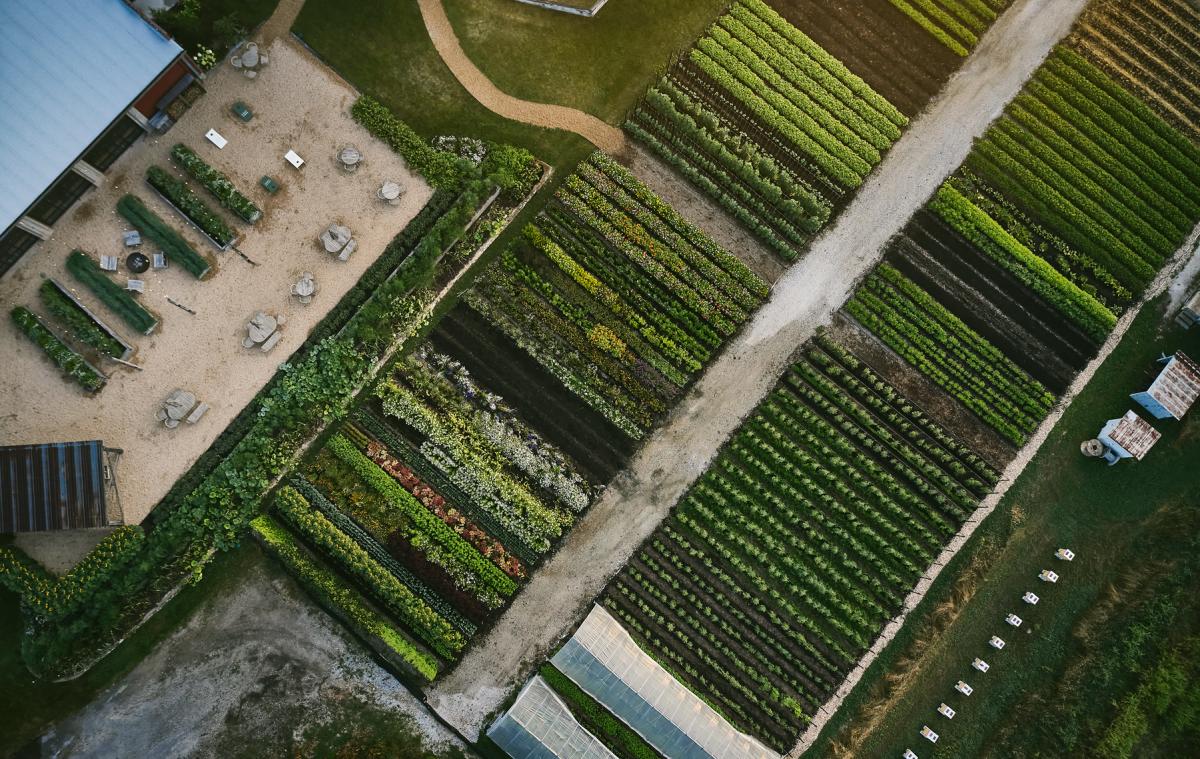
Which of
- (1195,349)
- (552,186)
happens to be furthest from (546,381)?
(1195,349)

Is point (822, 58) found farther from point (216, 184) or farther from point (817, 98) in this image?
point (216, 184)

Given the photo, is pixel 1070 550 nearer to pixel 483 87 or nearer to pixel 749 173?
pixel 749 173

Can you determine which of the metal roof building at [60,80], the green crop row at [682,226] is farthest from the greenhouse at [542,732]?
the metal roof building at [60,80]

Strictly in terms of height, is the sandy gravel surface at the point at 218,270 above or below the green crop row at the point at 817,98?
below

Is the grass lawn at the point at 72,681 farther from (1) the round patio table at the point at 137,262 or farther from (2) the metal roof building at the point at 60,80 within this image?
(2) the metal roof building at the point at 60,80

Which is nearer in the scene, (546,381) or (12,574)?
(12,574)

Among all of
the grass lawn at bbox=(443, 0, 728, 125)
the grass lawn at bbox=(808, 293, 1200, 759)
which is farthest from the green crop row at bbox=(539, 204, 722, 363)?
the grass lawn at bbox=(808, 293, 1200, 759)

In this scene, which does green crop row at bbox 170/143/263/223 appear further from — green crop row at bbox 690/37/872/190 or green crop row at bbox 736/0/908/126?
green crop row at bbox 736/0/908/126
